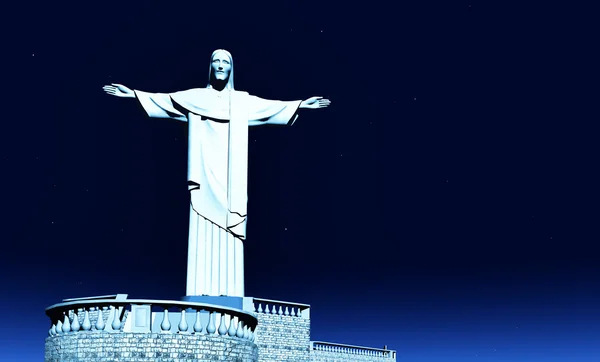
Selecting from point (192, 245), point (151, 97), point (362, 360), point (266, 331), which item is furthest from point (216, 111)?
point (362, 360)

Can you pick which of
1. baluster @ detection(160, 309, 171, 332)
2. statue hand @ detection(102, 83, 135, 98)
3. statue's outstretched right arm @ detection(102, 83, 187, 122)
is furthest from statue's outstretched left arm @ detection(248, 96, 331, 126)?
baluster @ detection(160, 309, 171, 332)

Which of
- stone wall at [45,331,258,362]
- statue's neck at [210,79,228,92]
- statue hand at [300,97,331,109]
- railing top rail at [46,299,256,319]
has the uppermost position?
statue's neck at [210,79,228,92]

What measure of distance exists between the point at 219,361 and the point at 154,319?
1.64m

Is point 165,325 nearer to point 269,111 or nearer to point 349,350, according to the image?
point 269,111

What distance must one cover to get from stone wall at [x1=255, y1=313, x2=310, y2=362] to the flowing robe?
8559 millimetres

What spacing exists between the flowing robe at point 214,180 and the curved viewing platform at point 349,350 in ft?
43.5

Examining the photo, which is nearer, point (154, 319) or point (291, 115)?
point (154, 319)

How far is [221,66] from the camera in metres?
20.5

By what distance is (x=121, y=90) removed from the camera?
19719 millimetres

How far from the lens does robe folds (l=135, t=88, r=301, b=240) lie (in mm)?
19688

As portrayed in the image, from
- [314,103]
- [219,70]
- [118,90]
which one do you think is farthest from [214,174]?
[314,103]

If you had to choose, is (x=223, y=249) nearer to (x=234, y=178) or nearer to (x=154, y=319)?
(x=234, y=178)

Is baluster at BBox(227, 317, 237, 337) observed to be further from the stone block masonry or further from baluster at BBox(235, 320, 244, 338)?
the stone block masonry

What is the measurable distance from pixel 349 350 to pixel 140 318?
21.5m
